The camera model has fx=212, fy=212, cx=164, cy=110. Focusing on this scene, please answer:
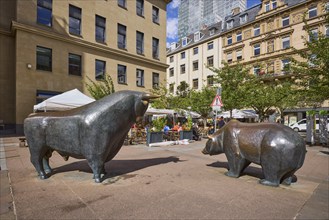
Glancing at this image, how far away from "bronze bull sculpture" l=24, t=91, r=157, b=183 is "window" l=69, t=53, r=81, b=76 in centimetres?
1607

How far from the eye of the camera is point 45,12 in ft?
59.3

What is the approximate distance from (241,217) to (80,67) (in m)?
19.9

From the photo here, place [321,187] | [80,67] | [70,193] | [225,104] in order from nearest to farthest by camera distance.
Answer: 1. [70,193]
2. [321,187]
3. [225,104]
4. [80,67]

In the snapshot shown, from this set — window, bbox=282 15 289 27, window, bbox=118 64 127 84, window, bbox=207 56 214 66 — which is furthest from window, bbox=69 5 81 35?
window, bbox=282 15 289 27

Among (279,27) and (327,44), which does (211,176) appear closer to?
(327,44)

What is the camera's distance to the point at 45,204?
3596 millimetres

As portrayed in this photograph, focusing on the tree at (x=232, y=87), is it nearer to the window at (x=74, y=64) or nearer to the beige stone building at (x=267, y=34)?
the window at (x=74, y=64)

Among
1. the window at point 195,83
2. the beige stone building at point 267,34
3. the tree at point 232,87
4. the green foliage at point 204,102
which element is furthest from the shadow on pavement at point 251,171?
the window at point 195,83

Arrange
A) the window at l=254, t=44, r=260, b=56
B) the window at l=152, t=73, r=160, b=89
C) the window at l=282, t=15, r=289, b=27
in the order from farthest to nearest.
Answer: the window at l=254, t=44, r=260, b=56 < the window at l=282, t=15, r=289, b=27 < the window at l=152, t=73, r=160, b=89

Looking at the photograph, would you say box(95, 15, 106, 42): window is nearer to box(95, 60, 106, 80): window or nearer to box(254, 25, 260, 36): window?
box(95, 60, 106, 80): window

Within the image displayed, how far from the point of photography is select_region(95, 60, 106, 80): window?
69.5 ft

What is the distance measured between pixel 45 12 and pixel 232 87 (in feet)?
55.8

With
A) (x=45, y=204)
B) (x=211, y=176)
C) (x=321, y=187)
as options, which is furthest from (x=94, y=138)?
(x=321, y=187)

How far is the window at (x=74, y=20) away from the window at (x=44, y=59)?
3.03 meters
